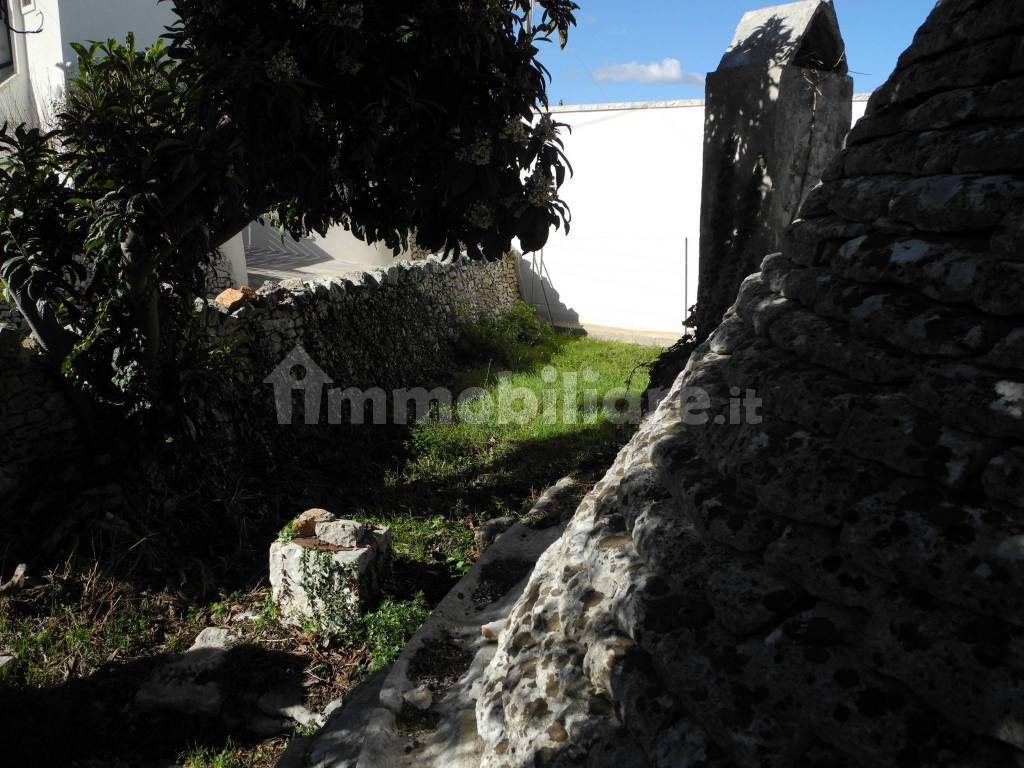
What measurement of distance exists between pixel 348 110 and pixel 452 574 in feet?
9.89

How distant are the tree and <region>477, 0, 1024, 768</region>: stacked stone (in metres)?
2.33

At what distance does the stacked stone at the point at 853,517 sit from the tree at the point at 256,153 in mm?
2334

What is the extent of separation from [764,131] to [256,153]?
4.15 metres

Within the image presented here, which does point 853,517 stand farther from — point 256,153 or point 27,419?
point 27,419

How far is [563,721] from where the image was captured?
2078 mm

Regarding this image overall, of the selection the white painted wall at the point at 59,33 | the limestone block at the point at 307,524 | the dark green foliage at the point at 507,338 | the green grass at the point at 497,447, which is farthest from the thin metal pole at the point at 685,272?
the white painted wall at the point at 59,33

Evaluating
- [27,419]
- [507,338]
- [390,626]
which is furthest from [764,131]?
[27,419]

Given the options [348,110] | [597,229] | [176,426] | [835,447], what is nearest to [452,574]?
[176,426]

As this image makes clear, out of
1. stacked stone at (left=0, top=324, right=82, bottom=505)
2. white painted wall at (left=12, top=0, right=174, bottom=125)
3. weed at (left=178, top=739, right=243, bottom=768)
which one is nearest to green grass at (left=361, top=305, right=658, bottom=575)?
weed at (left=178, top=739, right=243, bottom=768)

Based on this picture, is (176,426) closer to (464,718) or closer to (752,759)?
(464,718)

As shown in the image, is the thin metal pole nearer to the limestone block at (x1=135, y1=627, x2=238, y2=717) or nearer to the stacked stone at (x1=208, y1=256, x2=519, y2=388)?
the stacked stone at (x1=208, y1=256, x2=519, y2=388)

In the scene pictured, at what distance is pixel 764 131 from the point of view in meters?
6.25

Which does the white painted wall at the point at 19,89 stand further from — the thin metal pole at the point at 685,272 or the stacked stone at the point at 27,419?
the thin metal pole at the point at 685,272

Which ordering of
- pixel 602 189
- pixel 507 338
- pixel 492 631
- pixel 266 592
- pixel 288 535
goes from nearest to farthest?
pixel 492 631, pixel 288 535, pixel 266 592, pixel 507 338, pixel 602 189
